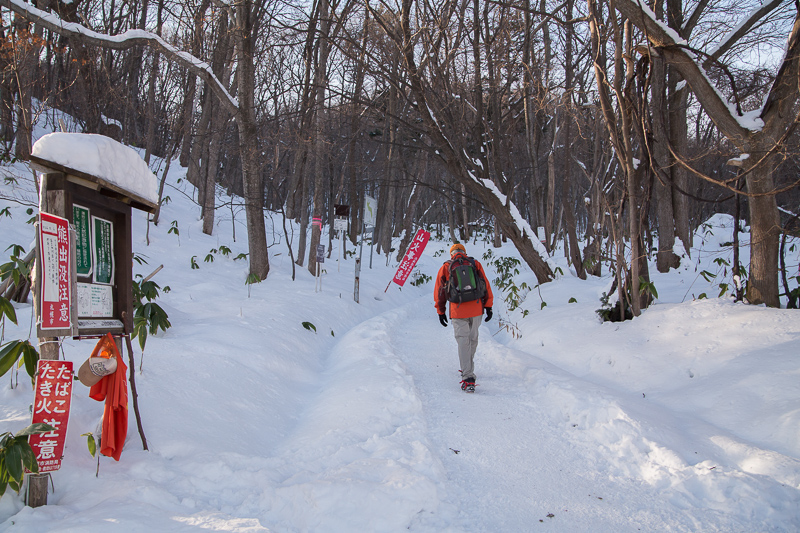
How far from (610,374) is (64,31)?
9.88 metres

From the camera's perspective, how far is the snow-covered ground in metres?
A: 2.82

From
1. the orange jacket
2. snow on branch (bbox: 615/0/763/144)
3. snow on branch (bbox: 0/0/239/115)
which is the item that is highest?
snow on branch (bbox: 0/0/239/115)

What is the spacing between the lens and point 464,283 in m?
5.91

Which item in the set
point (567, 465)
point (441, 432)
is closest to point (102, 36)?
point (441, 432)

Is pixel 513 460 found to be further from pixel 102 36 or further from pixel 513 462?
pixel 102 36

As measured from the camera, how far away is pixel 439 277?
6.39 m

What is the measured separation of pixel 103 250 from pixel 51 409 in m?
1.10

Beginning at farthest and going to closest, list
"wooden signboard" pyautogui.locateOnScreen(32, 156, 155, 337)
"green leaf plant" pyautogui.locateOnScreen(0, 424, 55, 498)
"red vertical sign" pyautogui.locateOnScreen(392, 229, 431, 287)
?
"red vertical sign" pyautogui.locateOnScreen(392, 229, 431, 287)
"wooden signboard" pyautogui.locateOnScreen(32, 156, 155, 337)
"green leaf plant" pyautogui.locateOnScreen(0, 424, 55, 498)

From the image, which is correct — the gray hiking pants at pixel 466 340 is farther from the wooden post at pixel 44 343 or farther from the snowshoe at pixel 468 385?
the wooden post at pixel 44 343

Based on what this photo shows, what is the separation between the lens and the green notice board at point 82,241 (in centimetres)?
296

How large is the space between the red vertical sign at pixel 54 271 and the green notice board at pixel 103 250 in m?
0.42

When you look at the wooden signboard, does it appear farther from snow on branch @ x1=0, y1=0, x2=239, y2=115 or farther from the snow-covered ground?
snow on branch @ x1=0, y1=0, x2=239, y2=115

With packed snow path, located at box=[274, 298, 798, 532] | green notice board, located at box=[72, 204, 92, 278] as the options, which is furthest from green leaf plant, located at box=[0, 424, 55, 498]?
packed snow path, located at box=[274, 298, 798, 532]

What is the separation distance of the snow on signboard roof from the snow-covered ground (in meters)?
1.69
